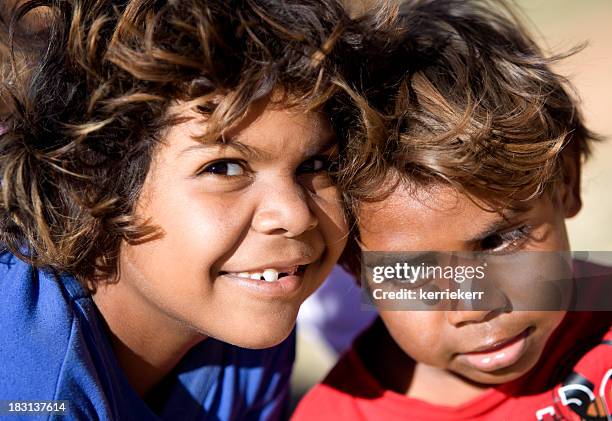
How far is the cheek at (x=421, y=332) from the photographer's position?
3.86ft

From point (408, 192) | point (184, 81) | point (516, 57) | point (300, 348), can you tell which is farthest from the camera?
point (300, 348)

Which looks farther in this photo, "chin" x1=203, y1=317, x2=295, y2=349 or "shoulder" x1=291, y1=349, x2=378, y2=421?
"shoulder" x1=291, y1=349, x2=378, y2=421

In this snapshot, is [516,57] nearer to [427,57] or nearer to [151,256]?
[427,57]

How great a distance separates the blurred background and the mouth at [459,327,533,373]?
0.46 metres

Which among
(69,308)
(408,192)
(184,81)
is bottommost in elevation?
(69,308)

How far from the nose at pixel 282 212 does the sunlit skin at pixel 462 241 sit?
142 millimetres

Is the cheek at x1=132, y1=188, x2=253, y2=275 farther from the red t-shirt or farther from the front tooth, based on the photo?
the red t-shirt

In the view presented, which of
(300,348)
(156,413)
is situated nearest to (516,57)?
(156,413)

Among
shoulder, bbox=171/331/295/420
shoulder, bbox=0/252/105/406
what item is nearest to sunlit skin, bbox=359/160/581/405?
shoulder, bbox=171/331/295/420

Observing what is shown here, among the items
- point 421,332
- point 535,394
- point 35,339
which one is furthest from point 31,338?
point 535,394

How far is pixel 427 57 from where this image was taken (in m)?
1.19

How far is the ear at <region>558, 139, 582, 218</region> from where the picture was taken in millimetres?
1267

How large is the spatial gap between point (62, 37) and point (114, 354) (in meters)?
0.46

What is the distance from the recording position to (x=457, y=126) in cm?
112
